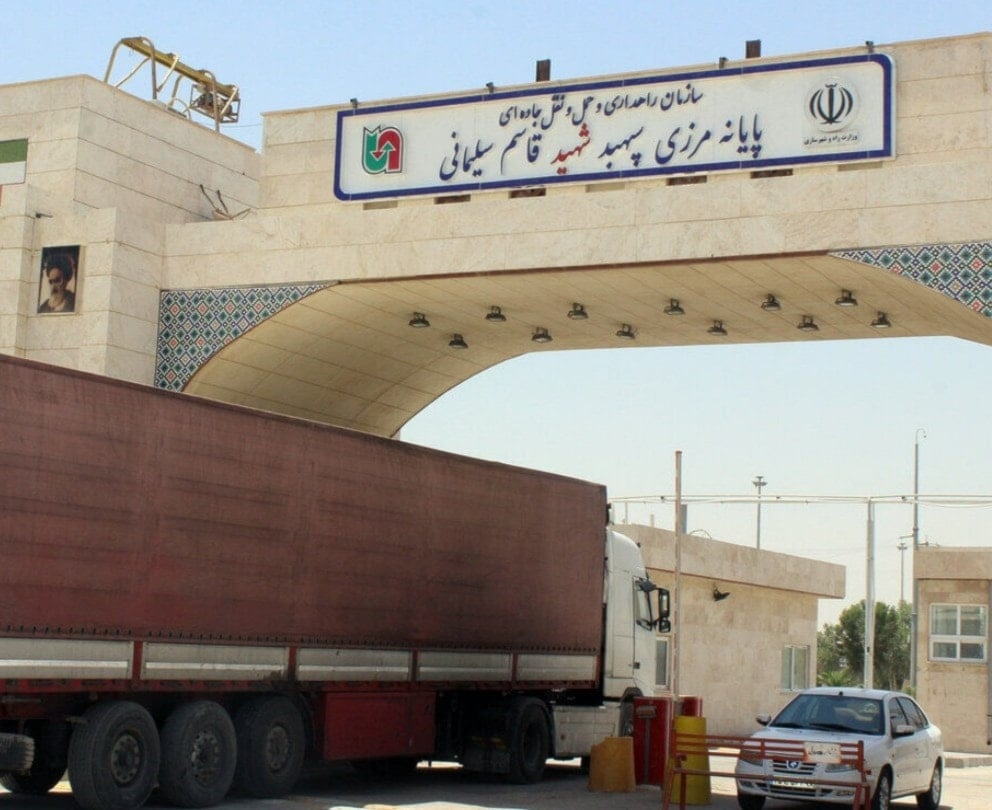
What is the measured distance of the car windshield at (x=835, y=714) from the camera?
16.5 metres

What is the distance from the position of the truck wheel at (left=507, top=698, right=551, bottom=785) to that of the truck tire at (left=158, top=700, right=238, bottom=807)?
15.0 feet

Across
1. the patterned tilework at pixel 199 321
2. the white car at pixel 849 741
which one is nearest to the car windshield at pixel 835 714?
the white car at pixel 849 741

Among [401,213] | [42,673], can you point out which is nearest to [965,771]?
[401,213]

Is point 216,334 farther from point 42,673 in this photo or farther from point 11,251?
point 42,673

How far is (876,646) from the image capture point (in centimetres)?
9606

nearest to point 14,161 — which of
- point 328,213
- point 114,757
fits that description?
point 328,213

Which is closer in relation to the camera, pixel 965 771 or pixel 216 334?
pixel 216 334

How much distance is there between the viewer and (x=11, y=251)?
22.1m

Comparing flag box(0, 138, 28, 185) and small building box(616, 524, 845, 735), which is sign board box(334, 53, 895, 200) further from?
small building box(616, 524, 845, 735)

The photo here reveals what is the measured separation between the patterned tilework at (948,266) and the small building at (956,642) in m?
18.0

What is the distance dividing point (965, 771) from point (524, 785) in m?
12.6

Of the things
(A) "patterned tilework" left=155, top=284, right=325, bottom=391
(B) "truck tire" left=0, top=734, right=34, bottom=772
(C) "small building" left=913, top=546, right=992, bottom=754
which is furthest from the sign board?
(C) "small building" left=913, top=546, right=992, bottom=754

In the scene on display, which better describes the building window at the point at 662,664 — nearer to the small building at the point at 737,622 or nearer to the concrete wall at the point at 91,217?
the small building at the point at 737,622

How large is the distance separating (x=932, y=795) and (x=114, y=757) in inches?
354
